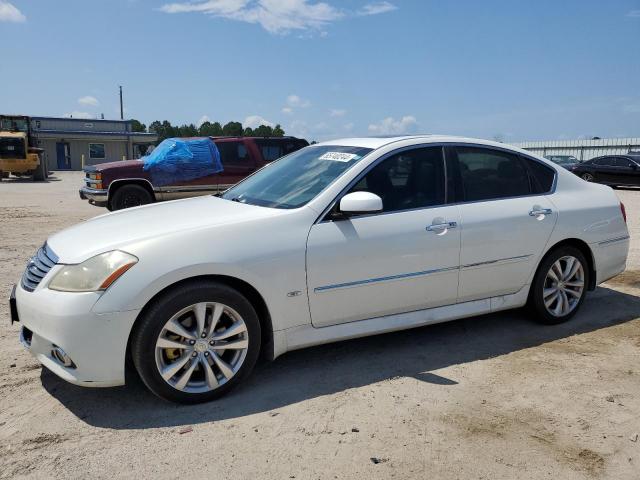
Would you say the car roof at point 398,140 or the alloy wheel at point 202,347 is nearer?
the alloy wheel at point 202,347

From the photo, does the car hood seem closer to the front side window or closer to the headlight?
the headlight

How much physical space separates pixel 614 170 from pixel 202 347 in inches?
866

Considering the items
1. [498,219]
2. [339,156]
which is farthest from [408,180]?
[498,219]

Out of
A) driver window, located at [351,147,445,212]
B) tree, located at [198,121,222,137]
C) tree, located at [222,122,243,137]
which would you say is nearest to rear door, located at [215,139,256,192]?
driver window, located at [351,147,445,212]

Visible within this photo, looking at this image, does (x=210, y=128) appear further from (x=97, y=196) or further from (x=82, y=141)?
(x=97, y=196)

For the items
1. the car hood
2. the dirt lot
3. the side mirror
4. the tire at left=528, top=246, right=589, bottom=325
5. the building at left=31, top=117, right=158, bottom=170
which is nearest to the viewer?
the dirt lot

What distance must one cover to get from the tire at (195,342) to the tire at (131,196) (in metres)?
8.44

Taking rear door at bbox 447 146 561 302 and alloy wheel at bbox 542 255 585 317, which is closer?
rear door at bbox 447 146 561 302

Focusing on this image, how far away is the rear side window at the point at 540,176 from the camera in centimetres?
478

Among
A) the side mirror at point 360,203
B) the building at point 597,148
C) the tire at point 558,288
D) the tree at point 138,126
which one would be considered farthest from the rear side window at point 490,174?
the tree at point 138,126

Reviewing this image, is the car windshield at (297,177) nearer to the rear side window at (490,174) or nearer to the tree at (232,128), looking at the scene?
the rear side window at (490,174)

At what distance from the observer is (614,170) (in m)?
21.5

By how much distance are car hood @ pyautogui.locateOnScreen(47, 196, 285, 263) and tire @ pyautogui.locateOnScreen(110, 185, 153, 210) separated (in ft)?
24.1

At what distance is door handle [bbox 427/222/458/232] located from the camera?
13.4ft
